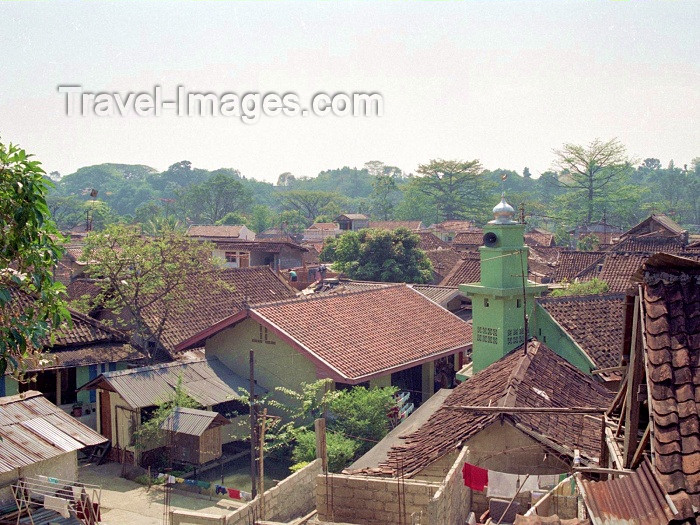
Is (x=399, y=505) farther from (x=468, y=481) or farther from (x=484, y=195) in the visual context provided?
(x=484, y=195)

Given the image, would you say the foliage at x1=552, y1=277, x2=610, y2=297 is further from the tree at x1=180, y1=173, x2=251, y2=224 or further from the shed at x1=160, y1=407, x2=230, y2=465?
the tree at x1=180, y1=173, x2=251, y2=224

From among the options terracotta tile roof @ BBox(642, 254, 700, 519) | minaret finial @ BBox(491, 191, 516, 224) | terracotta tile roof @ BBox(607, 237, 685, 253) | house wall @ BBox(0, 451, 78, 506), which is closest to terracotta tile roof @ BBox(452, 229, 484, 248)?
terracotta tile roof @ BBox(607, 237, 685, 253)

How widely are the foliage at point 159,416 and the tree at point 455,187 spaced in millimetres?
73614

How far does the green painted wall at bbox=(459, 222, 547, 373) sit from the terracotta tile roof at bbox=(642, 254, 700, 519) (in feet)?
42.0

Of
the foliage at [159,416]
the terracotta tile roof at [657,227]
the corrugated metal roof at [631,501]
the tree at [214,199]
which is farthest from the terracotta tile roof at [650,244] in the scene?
the tree at [214,199]

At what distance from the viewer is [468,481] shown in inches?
444

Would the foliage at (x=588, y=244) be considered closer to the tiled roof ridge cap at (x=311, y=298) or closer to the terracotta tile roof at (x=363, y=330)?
the tiled roof ridge cap at (x=311, y=298)

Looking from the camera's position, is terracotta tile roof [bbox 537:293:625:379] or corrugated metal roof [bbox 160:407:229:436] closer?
corrugated metal roof [bbox 160:407:229:436]

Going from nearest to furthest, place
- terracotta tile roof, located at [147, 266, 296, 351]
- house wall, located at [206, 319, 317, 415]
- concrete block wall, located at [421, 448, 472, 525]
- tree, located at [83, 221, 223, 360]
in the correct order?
Result: concrete block wall, located at [421, 448, 472, 525]
house wall, located at [206, 319, 317, 415]
tree, located at [83, 221, 223, 360]
terracotta tile roof, located at [147, 266, 296, 351]

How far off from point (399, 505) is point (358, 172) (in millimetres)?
162315

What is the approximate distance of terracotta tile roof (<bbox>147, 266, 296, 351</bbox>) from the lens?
24.5m

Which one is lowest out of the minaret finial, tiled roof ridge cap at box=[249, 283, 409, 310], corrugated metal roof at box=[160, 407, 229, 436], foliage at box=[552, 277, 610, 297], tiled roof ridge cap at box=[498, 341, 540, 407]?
corrugated metal roof at box=[160, 407, 229, 436]

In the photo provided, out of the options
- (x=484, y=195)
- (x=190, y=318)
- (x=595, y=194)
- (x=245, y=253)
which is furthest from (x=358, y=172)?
(x=190, y=318)

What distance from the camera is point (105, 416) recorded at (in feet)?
61.4
